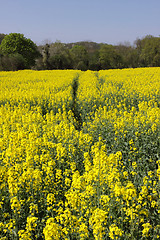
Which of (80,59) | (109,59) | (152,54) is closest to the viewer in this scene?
(152,54)

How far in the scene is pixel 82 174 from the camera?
6113 millimetres

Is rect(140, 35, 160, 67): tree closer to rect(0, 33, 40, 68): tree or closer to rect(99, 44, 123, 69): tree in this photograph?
rect(99, 44, 123, 69): tree

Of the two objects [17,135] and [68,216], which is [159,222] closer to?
[68,216]

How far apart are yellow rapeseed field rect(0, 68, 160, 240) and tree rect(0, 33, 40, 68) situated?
40.2 meters

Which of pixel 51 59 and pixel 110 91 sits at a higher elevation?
pixel 51 59

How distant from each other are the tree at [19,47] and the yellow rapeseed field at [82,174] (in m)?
40.2

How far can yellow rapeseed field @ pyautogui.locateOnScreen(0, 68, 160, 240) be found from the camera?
3537 millimetres

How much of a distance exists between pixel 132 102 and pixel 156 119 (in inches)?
178

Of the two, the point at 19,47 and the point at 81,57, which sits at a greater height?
the point at 19,47

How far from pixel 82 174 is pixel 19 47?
50726 mm

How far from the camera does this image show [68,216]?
3430mm

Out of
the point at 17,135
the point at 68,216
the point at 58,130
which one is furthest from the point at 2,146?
the point at 68,216

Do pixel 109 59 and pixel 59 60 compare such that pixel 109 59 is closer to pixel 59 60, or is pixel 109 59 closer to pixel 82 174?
pixel 59 60

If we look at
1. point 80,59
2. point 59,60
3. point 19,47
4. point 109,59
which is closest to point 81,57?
point 80,59
